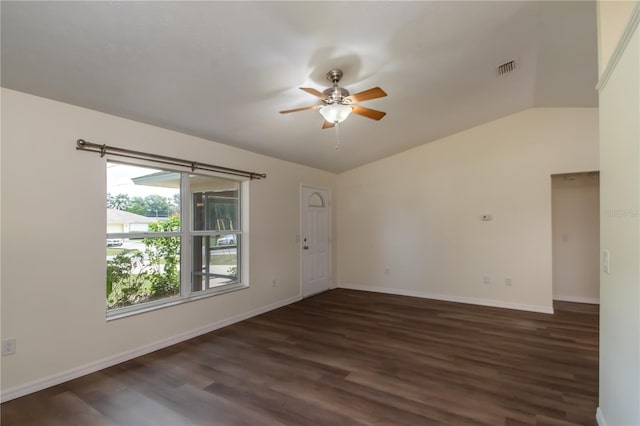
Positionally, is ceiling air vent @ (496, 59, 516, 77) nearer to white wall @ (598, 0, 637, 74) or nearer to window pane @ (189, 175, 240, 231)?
white wall @ (598, 0, 637, 74)

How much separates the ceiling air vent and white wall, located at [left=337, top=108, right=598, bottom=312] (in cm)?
179

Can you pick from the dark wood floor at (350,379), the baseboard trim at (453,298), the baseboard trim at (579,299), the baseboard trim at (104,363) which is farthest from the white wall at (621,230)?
the baseboard trim at (579,299)

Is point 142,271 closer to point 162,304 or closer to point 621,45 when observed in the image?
point 162,304

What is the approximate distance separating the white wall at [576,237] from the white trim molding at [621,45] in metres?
3.88

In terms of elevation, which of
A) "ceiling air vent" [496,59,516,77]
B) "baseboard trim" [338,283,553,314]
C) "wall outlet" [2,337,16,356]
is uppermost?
"ceiling air vent" [496,59,516,77]

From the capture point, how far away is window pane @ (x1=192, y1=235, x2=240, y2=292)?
12.6 ft

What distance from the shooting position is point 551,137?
4.46 m

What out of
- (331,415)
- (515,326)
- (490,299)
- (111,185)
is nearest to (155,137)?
(111,185)

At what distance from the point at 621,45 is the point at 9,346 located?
4.46 metres

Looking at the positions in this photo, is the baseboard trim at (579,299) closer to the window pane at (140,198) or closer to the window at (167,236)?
the window at (167,236)

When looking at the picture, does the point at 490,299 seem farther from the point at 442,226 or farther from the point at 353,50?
the point at 353,50

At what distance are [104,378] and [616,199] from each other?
4.01 m

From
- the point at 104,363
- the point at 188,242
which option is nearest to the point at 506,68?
the point at 188,242

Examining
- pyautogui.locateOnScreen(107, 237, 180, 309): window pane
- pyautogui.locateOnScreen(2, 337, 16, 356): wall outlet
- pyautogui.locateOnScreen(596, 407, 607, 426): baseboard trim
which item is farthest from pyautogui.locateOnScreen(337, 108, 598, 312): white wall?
pyautogui.locateOnScreen(2, 337, 16, 356): wall outlet
